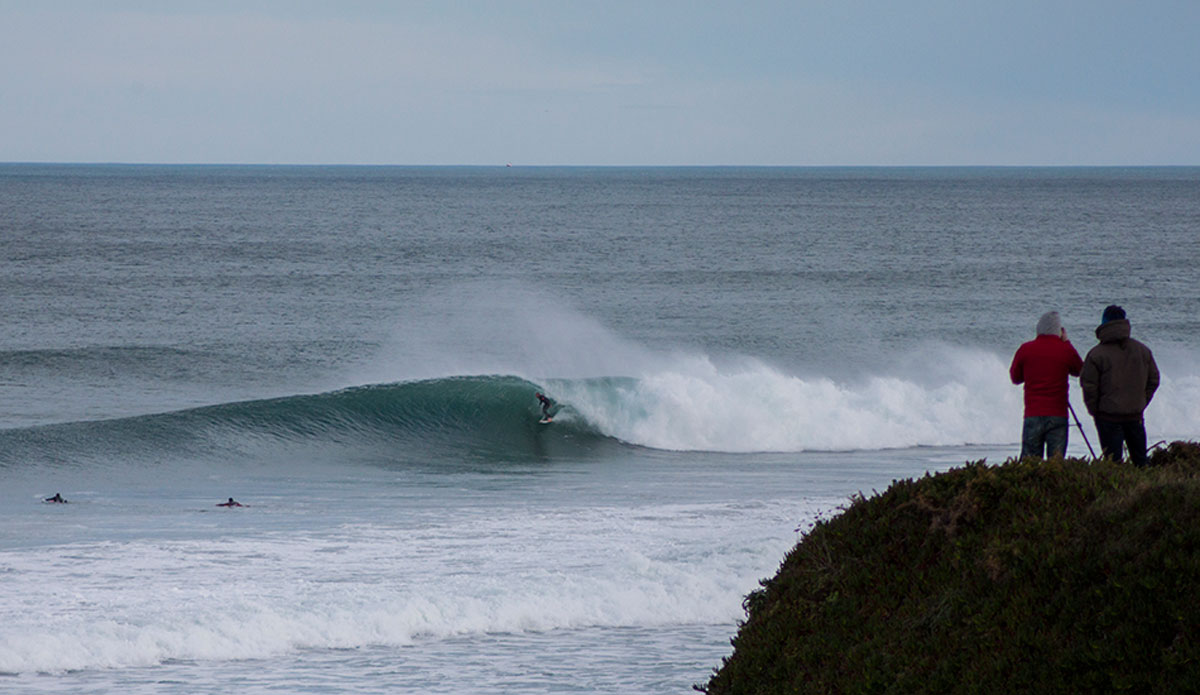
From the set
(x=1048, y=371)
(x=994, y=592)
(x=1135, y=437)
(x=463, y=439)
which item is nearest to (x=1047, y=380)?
(x=1048, y=371)

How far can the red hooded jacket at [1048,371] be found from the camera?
8344 millimetres

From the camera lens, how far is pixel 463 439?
2055cm

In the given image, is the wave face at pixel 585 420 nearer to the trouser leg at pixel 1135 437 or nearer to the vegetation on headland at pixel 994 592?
the trouser leg at pixel 1135 437

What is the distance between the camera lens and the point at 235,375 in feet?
87.5

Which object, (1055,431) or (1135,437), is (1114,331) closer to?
(1135,437)

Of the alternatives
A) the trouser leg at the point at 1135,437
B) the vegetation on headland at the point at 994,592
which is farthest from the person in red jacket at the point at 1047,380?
the vegetation on headland at the point at 994,592

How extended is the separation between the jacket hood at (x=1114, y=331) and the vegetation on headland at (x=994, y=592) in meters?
1.72

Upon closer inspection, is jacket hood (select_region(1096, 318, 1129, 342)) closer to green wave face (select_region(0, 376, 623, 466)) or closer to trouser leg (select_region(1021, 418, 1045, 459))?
trouser leg (select_region(1021, 418, 1045, 459))

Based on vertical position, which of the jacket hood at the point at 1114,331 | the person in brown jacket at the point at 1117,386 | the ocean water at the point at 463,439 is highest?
the jacket hood at the point at 1114,331

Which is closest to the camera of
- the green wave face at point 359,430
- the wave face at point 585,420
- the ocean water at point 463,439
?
the ocean water at point 463,439

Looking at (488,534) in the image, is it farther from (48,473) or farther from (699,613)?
(48,473)

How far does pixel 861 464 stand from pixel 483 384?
804cm

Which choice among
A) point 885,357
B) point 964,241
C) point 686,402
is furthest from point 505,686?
point 964,241

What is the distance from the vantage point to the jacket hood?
7.95 metres
